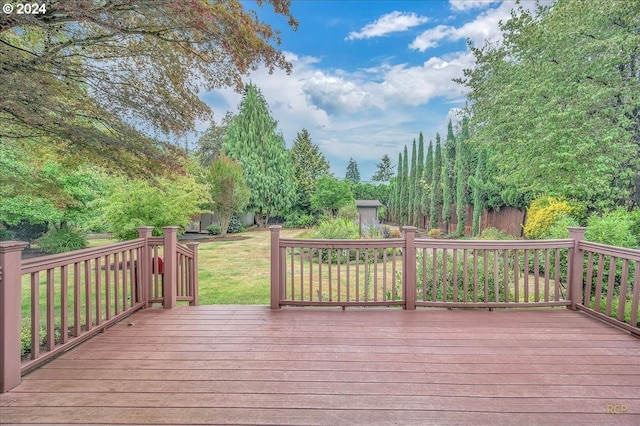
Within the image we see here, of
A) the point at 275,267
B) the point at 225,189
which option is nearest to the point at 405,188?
the point at 225,189

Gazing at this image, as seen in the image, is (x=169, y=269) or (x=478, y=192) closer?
(x=169, y=269)

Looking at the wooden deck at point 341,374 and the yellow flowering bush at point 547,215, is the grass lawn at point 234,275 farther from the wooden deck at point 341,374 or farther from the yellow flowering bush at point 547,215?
the yellow flowering bush at point 547,215

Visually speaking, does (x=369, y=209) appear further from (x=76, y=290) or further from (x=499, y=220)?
(x=76, y=290)

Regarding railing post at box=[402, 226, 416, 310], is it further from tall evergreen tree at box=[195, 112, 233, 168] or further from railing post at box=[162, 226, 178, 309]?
tall evergreen tree at box=[195, 112, 233, 168]

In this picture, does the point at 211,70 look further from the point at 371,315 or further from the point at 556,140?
the point at 556,140

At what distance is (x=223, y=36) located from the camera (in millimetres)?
3594

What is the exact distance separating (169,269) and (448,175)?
1670 cm

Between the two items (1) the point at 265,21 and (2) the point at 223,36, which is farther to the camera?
(1) the point at 265,21

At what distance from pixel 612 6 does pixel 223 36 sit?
24.7ft

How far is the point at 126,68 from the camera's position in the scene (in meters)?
3.92

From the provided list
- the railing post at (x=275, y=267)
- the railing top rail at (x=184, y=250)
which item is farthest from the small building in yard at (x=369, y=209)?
the railing post at (x=275, y=267)

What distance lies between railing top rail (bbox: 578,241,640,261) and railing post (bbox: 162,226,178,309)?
463 centimetres

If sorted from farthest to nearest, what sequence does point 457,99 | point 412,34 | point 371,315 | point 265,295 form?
point 457,99
point 412,34
point 265,295
point 371,315

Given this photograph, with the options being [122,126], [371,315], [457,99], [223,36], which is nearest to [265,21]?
[223,36]
